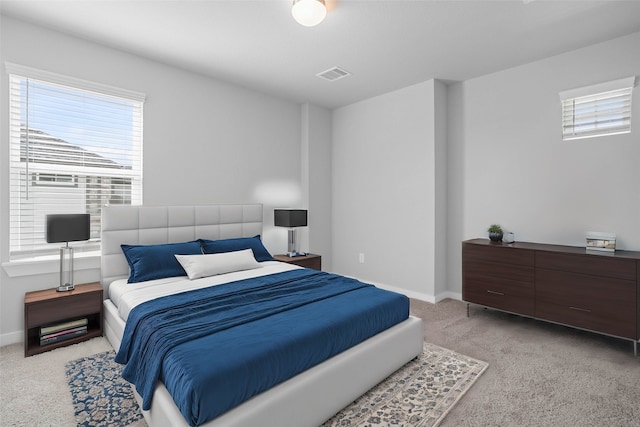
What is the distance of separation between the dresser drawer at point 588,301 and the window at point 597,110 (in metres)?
1.44

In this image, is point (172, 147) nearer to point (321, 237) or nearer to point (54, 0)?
point (54, 0)

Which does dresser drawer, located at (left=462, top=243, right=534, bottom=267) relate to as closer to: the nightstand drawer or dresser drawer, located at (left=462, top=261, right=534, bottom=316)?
dresser drawer, located at (left=462, top=261, right=534, bottom=316)

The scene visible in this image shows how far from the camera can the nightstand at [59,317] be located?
2.62 m

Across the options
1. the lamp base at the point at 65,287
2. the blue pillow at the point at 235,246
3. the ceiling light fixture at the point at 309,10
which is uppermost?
the ceiling light fixture at the point at 309,10

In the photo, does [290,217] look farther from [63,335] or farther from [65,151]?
[63,335]

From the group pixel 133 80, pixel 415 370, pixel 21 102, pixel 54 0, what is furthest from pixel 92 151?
pixel 415 370

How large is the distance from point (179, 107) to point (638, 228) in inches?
188

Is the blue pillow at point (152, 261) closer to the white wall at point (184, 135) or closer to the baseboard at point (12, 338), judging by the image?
the white wall at point (184, 135)

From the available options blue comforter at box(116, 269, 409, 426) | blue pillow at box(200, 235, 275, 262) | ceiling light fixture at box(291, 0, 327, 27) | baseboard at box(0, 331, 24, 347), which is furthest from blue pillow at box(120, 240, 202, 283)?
ceiling light fixture at box(291, 0, 327, 27)

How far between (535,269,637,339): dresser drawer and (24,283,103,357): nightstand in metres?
4.12

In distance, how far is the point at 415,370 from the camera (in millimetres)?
2414

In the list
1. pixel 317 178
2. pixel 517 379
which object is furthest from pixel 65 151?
pixel 517 379

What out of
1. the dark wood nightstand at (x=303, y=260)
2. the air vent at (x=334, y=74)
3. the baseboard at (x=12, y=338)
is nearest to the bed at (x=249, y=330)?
the dark wood nightstand at (x=303, y=260)

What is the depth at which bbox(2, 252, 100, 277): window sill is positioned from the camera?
274 centimetres
